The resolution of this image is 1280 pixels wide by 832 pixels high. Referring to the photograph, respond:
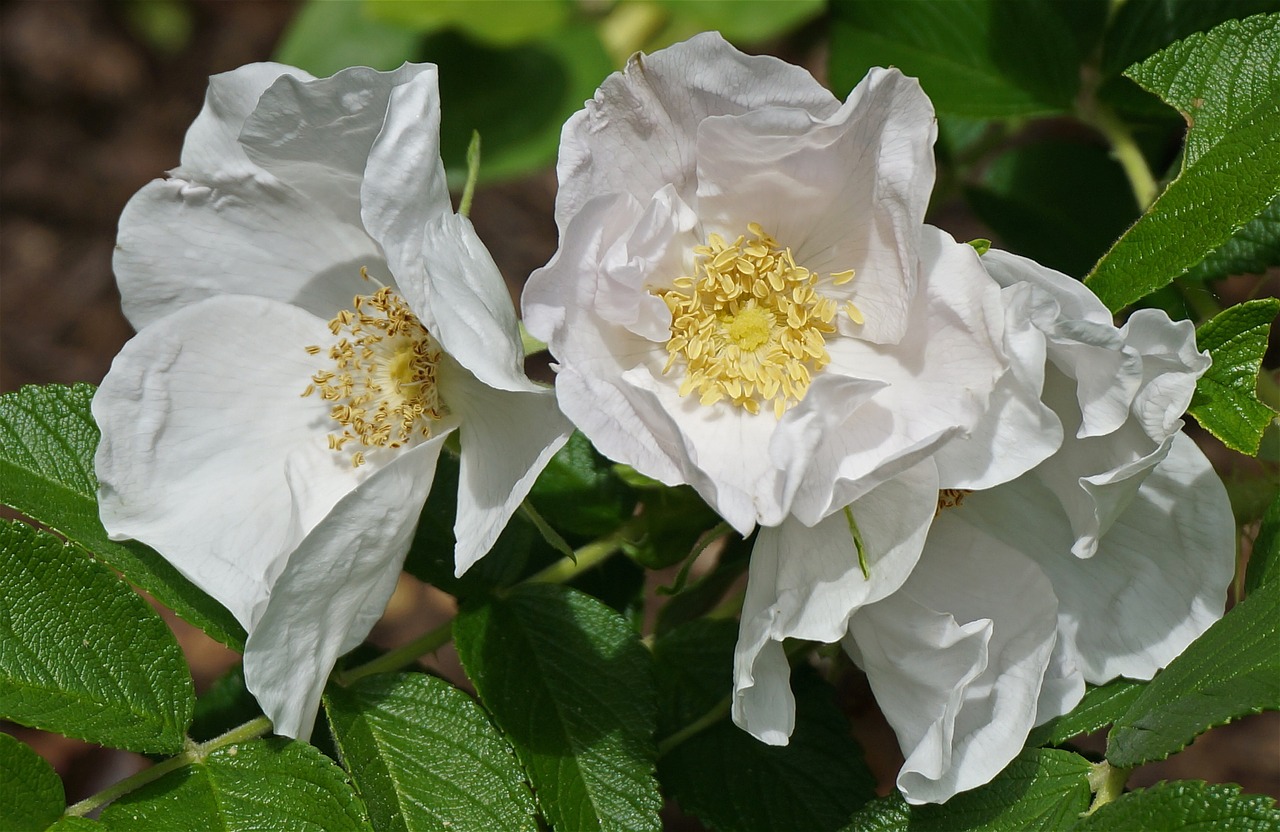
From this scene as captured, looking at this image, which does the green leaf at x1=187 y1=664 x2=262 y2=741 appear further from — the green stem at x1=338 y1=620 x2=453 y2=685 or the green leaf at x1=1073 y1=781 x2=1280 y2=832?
the green leaf at x1=1073 y1=781 x2=1280 y2=832

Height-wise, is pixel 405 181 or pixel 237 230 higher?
pixel 405 181

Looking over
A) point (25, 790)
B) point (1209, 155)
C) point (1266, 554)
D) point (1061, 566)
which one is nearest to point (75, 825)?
point (25, 790)

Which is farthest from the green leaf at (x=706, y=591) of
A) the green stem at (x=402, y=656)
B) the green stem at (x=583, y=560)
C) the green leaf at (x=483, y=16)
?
the green leaf at (x=483, y=16)

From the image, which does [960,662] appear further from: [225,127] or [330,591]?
[225,127]

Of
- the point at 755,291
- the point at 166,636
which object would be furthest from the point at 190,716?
the point at 755,291

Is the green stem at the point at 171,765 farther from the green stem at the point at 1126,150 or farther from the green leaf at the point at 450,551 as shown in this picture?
the green stem at the point at 1126,150

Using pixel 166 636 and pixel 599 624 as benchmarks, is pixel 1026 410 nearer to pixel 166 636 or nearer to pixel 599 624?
pixel 599 624

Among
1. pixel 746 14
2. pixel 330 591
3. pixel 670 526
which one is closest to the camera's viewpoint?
pixel 330 591
